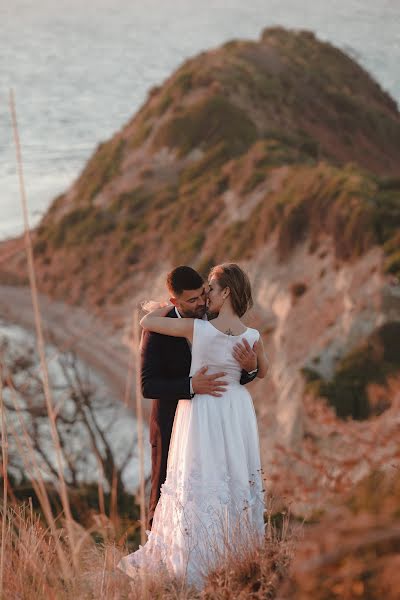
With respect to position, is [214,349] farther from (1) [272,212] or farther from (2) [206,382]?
(1) [272,212]

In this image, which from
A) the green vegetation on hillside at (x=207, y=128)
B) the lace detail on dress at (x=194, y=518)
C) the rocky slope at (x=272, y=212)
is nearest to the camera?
the lace detail on dress at (x=194, y=518)

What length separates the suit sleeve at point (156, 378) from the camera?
4.77 meters

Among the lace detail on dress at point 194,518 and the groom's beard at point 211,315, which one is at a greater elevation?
the groom's beard at point 211,315

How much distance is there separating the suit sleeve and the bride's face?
0.40 meters

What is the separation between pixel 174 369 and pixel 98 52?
340 feet

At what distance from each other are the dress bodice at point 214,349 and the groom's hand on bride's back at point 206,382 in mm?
43

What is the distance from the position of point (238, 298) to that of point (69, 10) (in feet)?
382

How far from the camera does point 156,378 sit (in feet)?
15.9

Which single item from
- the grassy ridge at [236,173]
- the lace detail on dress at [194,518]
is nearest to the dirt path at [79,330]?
the grassy ridge at [236,173]

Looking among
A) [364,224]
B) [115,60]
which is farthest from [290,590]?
[115,60]

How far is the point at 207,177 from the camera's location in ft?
140

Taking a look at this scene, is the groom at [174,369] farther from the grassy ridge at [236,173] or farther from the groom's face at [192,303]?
the grassy ridge at [236,173]

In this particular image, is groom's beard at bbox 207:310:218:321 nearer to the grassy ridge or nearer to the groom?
the groom

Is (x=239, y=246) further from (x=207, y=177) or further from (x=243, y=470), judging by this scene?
(x=243, y=470)
